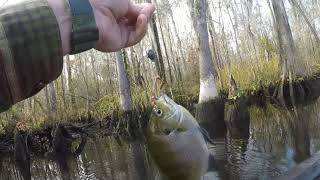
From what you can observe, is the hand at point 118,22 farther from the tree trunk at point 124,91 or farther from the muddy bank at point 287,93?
the muddy bank at point 287,93

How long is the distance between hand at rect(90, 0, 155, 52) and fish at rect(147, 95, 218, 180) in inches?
28.5

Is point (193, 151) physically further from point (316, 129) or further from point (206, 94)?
point (206, 94)

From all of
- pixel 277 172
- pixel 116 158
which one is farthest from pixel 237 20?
pixel 277 172

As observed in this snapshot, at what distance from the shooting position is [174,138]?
210 centimetres

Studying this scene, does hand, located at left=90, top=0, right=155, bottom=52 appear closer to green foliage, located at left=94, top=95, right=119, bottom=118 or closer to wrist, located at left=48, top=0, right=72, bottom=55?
wrist, located at left=48, top=0, right=72, bottom=55

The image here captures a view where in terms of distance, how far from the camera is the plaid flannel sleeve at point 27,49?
35.8 inches

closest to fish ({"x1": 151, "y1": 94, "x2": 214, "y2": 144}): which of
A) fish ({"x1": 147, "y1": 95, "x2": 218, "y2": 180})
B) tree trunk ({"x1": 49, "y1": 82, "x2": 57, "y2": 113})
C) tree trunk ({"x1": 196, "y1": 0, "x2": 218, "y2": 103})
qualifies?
fish ({"x1": 147, "y1": 95, "x2": 218, "y2": 180})

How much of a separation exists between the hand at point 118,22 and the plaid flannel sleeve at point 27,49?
0.22 meters

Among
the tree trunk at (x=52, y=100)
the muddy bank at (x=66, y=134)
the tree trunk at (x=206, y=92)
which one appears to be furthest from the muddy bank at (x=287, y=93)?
the tree trunk at (x=52, y=100)

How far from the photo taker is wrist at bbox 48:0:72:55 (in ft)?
3.39

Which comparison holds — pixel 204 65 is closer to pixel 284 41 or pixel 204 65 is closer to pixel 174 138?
pixel 284 41

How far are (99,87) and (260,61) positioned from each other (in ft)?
25.3

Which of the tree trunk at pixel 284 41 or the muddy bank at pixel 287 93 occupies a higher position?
the tree trunk at pixel 284 41

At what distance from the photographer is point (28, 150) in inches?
606
